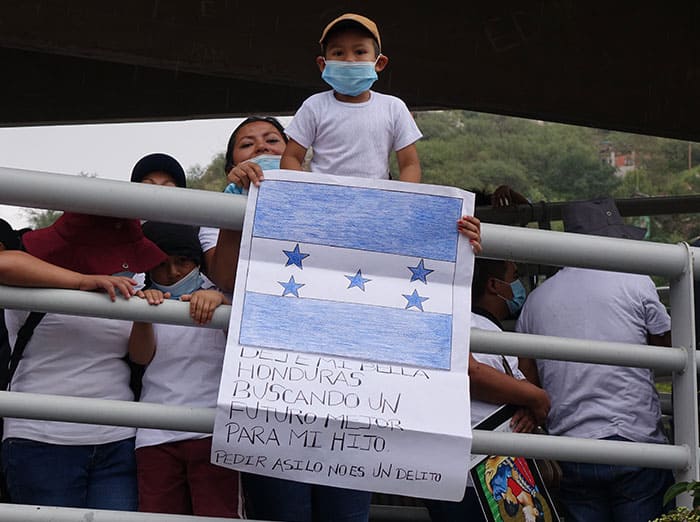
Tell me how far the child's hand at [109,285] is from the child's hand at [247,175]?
41 centimetres

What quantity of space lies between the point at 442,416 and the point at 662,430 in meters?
1.26

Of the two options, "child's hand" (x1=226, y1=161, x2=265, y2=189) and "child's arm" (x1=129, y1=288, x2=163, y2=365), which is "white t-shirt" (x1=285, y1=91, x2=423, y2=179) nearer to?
"child's hand" (x1=226, y1=161, x2=265, y2=189)

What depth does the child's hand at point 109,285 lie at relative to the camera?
292 cm

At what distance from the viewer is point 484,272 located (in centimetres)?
421

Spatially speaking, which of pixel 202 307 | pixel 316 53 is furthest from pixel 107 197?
pixel 316 53

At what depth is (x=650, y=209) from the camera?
6457 mm

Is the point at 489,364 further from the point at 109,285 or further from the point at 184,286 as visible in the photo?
the point at 109,285

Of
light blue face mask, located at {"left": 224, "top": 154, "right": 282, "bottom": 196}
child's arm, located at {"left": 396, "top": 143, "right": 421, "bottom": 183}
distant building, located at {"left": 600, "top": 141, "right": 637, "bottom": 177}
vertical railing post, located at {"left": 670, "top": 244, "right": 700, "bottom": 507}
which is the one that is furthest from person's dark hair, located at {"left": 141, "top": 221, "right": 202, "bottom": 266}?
distant building, located at {"left": 600, "top": 141, "right": 637, "bottom": 177}

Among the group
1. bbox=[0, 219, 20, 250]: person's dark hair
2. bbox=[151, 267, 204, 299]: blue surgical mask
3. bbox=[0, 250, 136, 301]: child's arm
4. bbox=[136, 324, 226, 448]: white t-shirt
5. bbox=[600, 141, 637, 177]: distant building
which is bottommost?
bbox=[136, 324, 226, 448]: white t-shirt

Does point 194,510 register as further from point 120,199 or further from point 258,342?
point 120,199

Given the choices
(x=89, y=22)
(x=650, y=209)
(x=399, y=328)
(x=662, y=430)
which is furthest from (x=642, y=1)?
(x=399, y=328)

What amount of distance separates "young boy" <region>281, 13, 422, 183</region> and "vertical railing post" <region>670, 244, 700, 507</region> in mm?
887

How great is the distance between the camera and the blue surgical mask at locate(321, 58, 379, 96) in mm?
3641

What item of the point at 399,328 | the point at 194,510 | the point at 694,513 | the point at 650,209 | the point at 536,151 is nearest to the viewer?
the point at 694,513
